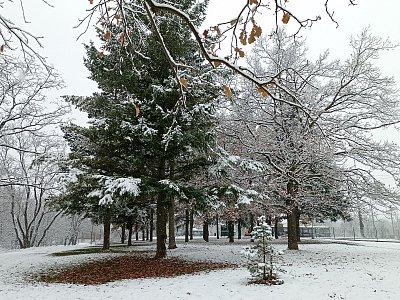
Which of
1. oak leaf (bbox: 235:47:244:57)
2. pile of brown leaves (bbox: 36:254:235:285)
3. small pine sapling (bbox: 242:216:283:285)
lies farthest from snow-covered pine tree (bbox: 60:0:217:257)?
oak leaf (bbox: 235:47:244:57)

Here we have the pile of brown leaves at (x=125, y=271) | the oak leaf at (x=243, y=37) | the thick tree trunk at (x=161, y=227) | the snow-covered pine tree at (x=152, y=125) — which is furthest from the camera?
the thick tree trunk at (x=161, y=227)

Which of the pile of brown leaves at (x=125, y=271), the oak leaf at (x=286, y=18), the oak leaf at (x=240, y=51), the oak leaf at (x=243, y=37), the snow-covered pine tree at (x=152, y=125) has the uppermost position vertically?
the snow-covered pine tree at (x=152, y=125)

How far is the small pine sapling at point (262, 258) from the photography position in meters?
7.92

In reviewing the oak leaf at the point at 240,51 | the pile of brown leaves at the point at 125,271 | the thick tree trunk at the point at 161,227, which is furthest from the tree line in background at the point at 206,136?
the oak leaf at the point at 240,51

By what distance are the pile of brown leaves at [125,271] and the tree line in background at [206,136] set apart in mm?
1440

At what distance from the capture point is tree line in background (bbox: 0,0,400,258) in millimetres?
11242

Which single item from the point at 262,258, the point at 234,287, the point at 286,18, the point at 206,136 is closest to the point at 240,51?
the point at 286,18

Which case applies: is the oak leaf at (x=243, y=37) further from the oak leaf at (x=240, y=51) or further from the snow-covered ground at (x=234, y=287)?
the snow-covered ground at (x=234, y=287)

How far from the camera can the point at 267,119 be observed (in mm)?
15617

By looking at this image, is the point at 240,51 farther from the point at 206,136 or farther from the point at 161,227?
the point at 161,227

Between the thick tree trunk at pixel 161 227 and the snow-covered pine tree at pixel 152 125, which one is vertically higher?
the snow-covered pine tree at pixel 152 125

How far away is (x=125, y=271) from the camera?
1050 centimetres

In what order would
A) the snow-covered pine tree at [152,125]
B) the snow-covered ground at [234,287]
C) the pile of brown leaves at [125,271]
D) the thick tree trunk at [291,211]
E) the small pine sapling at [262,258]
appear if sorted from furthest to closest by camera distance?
the thick tree trunk at [291,211]
the snow-covered pine tree at [152,125]
the pile of brown leaves at [125,271]
the small pine sapling at [262,258]
the snow-covered ground at [234,287]

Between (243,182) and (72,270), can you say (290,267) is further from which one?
(72,270)
